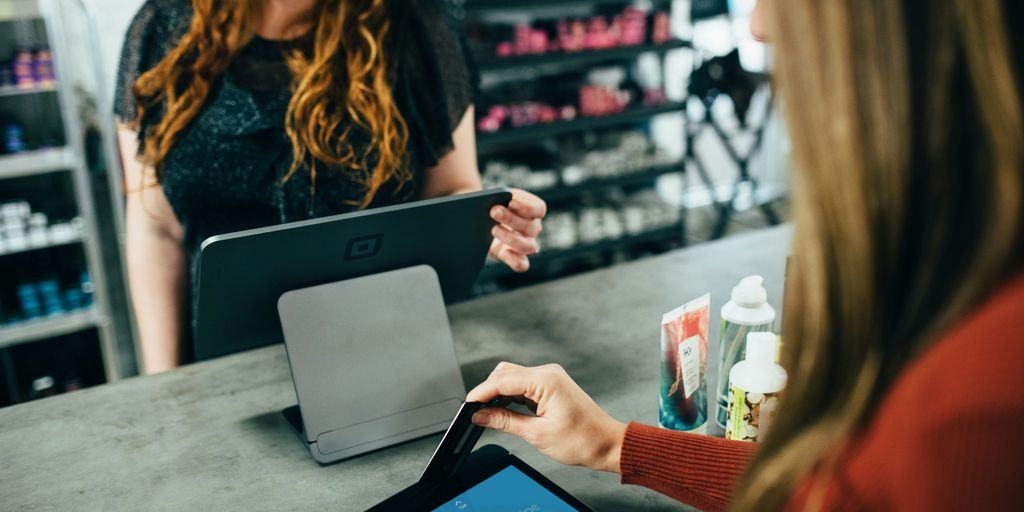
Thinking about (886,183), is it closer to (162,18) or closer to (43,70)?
(162,18)

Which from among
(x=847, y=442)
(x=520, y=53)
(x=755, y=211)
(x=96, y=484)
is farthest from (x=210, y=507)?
(x=755, y=211)

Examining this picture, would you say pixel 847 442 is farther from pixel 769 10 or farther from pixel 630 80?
pixel 630 80

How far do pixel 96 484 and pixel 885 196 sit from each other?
3.35 feet

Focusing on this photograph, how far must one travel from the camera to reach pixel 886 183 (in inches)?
19.8

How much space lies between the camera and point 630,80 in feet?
14.3

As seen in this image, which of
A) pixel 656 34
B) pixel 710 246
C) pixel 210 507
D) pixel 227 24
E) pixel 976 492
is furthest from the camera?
pixel 656 34

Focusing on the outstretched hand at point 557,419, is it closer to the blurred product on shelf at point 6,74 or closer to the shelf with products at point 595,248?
the shelf with products at point 595,248

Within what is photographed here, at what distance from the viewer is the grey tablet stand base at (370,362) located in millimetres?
1098

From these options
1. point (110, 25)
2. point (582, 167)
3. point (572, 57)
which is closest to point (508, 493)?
point (110, 25)

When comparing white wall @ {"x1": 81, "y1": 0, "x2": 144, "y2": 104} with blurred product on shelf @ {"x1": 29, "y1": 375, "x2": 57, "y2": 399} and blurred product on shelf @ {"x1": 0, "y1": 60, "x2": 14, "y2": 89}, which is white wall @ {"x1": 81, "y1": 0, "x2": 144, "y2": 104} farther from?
blurred product on shelf @ {"x1": 29, "y1": 375, "x2": 57, "y2": 399}

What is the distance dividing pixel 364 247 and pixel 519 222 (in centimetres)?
27

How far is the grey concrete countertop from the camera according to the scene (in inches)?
40.0

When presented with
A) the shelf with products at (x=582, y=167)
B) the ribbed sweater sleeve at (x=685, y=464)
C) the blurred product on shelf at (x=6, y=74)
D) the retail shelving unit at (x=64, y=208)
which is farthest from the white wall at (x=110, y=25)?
the ribbed sweater sleeve at (x=685, y=464)

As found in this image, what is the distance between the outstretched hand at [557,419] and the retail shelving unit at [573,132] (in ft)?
8.98
